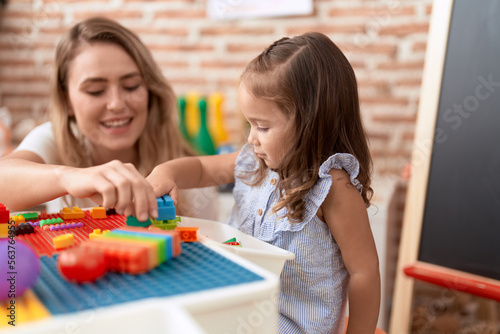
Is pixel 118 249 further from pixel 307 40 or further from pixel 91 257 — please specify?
pixel 307 40

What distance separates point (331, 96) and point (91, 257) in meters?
0.44

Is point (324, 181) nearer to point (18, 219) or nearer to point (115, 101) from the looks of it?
point (18, 219)

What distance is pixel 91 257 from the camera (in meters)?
0.45

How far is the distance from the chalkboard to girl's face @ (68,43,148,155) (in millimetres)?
768

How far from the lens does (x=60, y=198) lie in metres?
1.11

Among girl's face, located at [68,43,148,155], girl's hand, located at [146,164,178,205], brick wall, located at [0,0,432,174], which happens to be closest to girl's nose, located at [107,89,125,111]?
girl's face, located at [68,43,148,155]

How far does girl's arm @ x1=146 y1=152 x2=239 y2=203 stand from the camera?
0.85m

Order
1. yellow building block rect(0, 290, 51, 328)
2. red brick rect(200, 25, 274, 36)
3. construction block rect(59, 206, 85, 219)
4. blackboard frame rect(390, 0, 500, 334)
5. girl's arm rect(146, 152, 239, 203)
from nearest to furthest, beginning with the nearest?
yellow building block rect(0, 290, 51, 328) → construction block rect(59, 206, 85, 219) → girl's arm rect(146, 152, 239, 203) → blackboard frame rect(390, 0, 500, 334) → red brick rect(200, 25, 274, 36)

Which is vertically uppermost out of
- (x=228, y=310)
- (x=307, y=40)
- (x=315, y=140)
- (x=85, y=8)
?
(x=85, y=8)

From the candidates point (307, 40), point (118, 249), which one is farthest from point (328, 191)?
point (118, 249)

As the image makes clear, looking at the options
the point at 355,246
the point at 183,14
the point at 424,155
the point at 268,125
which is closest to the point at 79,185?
the point at 268,125

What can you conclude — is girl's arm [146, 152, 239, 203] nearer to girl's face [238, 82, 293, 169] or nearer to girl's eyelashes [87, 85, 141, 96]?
girl's face [238, 82, 293, 169]

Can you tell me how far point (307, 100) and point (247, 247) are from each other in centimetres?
25

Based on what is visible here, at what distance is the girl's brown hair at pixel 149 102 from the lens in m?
1.19
